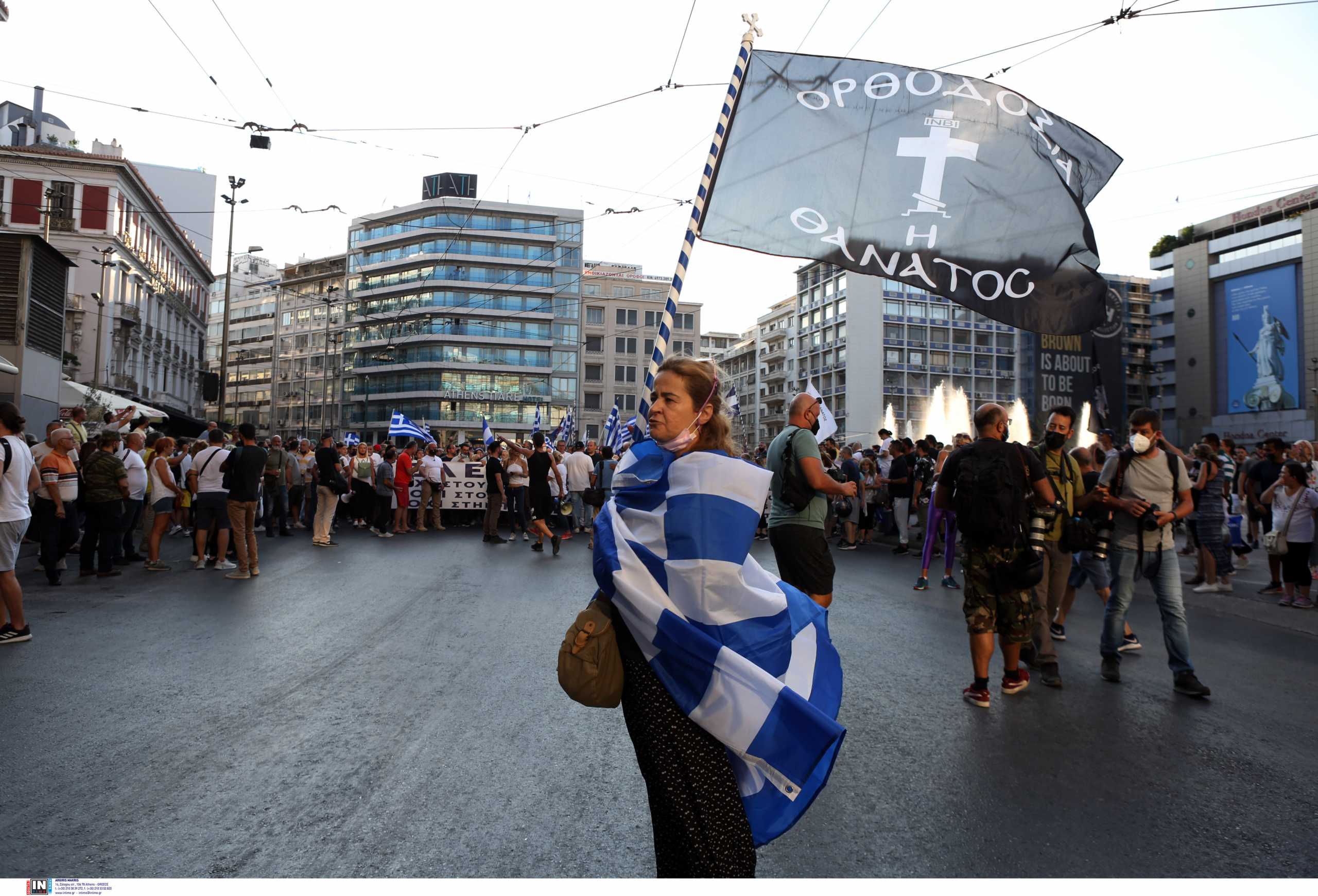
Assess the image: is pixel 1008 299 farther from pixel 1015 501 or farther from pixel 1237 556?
pixel 1237 556

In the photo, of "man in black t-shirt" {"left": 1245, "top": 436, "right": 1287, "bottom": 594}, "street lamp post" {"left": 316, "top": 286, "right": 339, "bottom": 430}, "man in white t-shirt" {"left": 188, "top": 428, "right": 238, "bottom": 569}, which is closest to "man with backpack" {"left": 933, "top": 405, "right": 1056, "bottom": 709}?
"man in black t-shirt" {"left": 1245, "top": 436, "right": 1287, "bottom": 594}

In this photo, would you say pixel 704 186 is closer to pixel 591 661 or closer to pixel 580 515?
pixel 591 661

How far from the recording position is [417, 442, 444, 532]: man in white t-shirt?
67.4ft

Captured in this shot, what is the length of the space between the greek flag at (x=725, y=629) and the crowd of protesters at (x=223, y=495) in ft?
1.19

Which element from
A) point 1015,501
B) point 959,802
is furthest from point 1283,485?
point 959,802

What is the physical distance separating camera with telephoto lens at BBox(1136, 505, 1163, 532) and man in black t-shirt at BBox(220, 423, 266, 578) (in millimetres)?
9693

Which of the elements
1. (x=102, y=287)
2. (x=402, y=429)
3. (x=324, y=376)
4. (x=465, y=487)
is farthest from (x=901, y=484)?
(x=324, y=376)

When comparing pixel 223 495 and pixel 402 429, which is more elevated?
pixel 402 429

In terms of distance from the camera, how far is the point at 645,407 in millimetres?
2824

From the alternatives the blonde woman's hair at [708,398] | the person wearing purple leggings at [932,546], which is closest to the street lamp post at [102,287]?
the person wearing purple leggings at [932,546]

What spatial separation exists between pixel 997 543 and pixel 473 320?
8708 centimetres

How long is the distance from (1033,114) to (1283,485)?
6890mm

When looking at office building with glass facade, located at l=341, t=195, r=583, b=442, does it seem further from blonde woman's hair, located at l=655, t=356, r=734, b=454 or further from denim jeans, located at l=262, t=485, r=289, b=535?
blonde woman's hair, located at l=655, t=356, r=734, b=454

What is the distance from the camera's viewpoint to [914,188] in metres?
6.56
